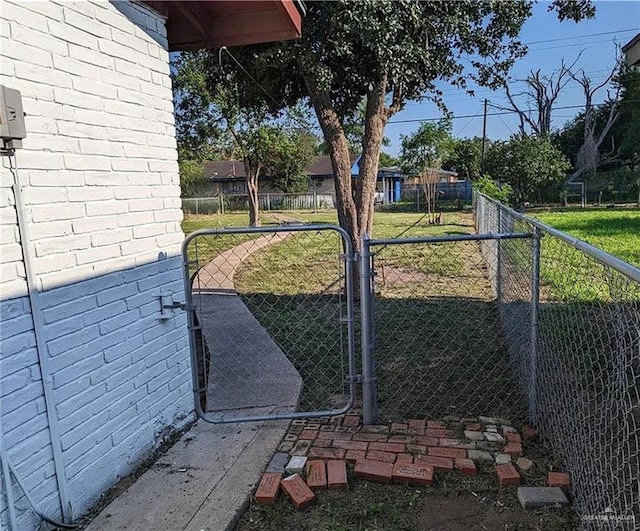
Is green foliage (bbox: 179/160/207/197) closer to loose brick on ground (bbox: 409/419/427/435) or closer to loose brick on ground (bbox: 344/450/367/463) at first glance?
loose brick on ground (bbox: 409/419/427/435)

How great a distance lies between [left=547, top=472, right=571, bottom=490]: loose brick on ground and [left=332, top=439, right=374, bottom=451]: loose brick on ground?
94 cm

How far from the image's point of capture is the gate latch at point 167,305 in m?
2.87

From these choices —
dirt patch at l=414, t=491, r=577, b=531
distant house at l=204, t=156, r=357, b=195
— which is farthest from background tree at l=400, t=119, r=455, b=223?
dirt patch at l=414, t=491, r=577, b=531

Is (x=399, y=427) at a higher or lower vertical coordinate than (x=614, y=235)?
lower

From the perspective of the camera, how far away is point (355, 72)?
20.5ft

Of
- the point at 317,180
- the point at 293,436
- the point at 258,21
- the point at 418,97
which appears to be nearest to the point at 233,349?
the point at 293,436

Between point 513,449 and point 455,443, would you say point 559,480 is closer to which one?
point 513,449

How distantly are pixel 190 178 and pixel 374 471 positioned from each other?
28.9 meters

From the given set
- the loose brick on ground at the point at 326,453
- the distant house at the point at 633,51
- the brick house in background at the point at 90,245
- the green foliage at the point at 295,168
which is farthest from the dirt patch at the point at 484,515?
the green foliage at the point at 295,168

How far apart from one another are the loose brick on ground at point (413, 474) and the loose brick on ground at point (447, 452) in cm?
16

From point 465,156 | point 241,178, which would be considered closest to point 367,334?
point 465,156

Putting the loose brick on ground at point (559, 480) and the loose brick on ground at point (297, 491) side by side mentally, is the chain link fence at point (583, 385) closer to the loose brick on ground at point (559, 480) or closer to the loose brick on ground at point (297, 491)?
the loose brick on ground at point (559, 480)

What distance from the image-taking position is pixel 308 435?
2895 mm

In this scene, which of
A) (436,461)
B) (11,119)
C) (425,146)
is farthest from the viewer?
(425,146)
